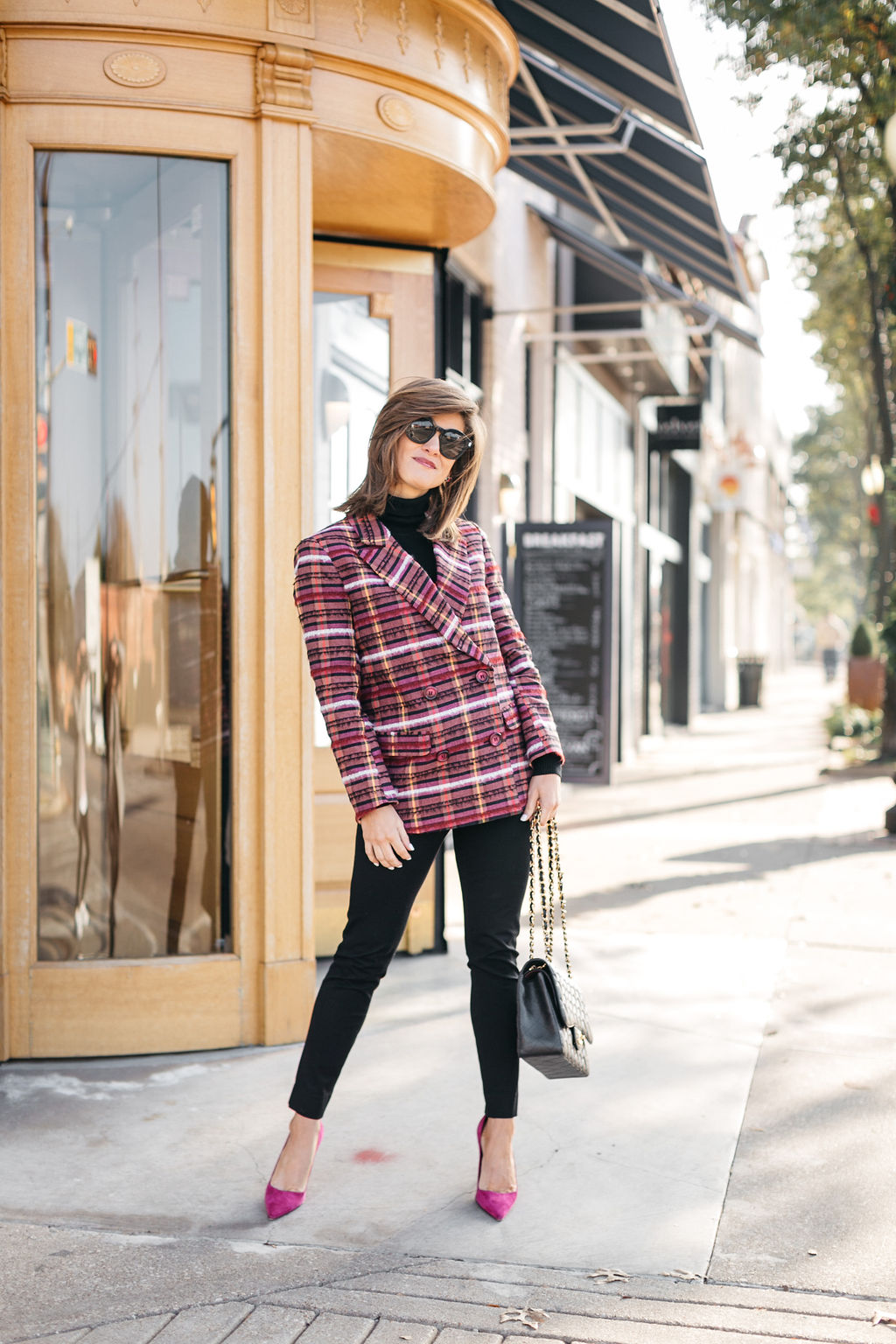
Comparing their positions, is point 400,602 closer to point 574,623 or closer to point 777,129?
point 574,623

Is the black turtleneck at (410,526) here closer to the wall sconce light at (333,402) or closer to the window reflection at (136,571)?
the window reflection at (136,571)

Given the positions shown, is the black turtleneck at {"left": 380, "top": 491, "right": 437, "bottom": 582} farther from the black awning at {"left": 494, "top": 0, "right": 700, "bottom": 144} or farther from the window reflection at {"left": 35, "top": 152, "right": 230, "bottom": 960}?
the black awning at {"left": 494, "top": 0, "right": 700, "bottom": 144}

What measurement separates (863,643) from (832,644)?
146 feet

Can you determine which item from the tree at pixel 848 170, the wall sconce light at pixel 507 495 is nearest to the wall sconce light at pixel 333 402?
the wall sconce light at pixel 507 495

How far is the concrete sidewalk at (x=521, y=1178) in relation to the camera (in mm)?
2607

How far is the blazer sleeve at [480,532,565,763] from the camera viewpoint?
3.07 metres

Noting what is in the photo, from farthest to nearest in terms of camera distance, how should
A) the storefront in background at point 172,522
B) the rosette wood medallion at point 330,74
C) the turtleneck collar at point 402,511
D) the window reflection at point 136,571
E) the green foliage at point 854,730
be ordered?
the green foliage at point 854,730
the window reflection at point 136,571
the storefront in background at point 172,522
the rosette wood medallion at point 330,74
the turtleneck collar at point 402,511

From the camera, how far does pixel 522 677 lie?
3.17 metres

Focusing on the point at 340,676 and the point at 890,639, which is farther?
the point at 890,639

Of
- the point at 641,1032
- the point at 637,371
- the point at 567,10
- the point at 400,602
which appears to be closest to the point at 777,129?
the point at 637,371

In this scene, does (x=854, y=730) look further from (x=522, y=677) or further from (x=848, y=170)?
(x=522, y=677)

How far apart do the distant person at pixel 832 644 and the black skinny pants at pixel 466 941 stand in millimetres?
43553

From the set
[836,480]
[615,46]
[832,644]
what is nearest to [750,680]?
[836,480]

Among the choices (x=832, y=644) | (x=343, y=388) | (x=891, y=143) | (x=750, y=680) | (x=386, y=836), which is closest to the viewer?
(x=386, y=836)
